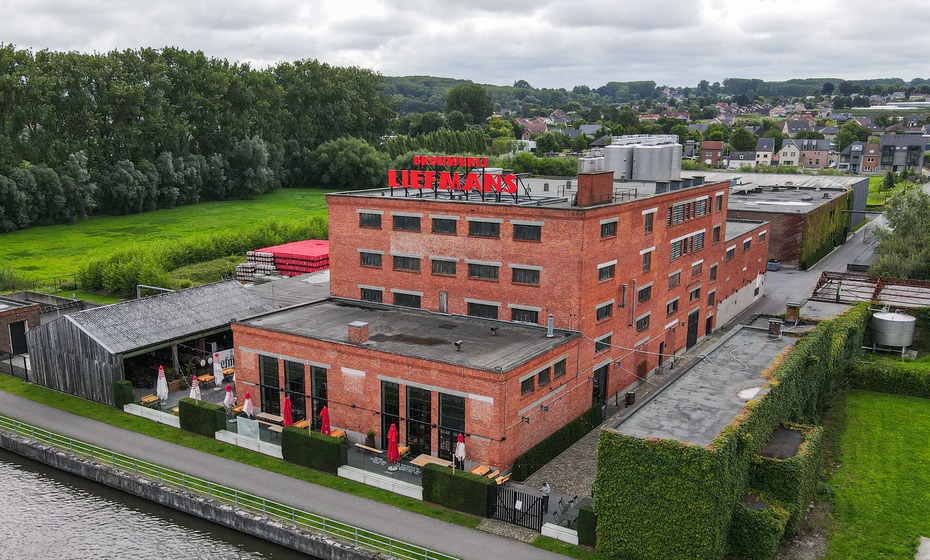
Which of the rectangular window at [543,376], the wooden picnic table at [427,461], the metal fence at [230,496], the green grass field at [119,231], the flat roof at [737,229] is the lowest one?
the metal fence at [230,496]

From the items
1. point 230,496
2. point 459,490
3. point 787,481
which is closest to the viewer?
point 787,481

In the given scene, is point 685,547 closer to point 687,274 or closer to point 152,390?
point 687,274

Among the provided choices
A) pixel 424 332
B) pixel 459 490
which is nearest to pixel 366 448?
pixel 459 490

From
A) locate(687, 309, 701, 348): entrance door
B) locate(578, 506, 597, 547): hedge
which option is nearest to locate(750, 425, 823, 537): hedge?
locate(578, 506, 597, 547): hedge

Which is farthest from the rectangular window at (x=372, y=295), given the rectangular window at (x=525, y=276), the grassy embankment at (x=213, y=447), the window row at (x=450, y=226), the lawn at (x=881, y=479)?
the lawn at (x=881, y=479)

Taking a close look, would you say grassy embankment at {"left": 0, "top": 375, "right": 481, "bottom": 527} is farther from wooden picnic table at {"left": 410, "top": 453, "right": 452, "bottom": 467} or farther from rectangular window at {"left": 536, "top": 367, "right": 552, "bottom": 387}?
rectangular window at {"left": 536, "top": 367, "right": 552, "bottom": 387}

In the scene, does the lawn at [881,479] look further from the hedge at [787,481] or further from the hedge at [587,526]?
the hedge at [587,526]

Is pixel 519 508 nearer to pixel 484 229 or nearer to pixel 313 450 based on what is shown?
pixel 313 450
